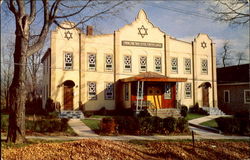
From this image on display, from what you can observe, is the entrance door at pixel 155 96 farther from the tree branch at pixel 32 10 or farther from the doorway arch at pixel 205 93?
the tree branch at pixel 32 10

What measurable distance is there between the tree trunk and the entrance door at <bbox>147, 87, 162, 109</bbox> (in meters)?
15.9

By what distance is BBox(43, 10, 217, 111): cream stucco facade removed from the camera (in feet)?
75.6

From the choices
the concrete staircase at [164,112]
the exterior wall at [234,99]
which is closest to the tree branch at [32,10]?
the concrete staircase at [164,112]

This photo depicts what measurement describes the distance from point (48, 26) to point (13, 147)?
5.02m

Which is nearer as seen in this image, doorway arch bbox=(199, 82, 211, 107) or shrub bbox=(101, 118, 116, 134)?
shrub bbox=(101, 118, 116, 134)

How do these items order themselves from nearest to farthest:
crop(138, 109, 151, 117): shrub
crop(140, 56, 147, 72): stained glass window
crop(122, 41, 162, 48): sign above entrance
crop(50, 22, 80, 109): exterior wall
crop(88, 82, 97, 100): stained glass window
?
crop(138, 109, 151, 117): shrub → crop(50, 22, 80, 109): exterior wall → crop(88, 82, 97, 100): stained glass window → crop(122, 41, 162, 48): sign above entrance → crop(140, 56, 147, 72): stained glass window

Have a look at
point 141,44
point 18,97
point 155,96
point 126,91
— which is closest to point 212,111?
point 155,96

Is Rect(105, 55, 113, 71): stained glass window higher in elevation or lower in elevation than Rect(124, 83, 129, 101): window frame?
higher

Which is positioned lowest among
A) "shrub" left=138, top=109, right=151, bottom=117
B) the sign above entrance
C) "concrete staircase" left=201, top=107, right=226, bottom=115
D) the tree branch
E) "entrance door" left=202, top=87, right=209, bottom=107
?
"concrete staircase" left=201, top=107, right=226, bottom=115

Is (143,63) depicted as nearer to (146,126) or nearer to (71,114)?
(71,114)

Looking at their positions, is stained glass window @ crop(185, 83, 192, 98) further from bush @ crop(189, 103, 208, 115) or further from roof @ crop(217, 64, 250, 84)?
roof @ crop(217, 64, 250, 84)

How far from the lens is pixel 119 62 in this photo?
24875 mm

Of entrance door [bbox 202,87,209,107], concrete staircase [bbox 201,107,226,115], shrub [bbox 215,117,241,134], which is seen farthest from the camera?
entrance door [bbox 202,87,209,107]

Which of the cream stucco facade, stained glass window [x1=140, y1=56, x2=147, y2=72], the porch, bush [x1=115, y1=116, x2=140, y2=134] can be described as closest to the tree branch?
bush [x1=115, y1=116, x2=140, y2=134]
